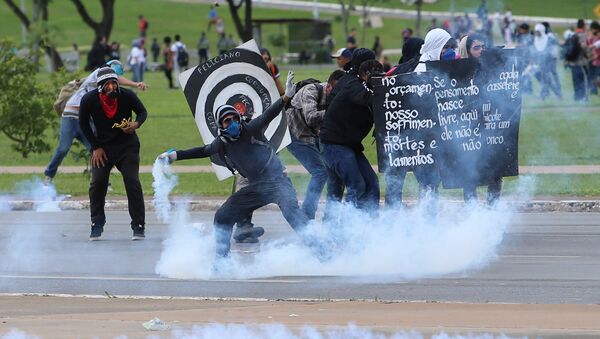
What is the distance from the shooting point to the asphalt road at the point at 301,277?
10.1m

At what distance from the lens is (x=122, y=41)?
2603 inches

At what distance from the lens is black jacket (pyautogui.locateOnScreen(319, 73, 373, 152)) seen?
12438 mm

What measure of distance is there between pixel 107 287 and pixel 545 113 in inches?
598

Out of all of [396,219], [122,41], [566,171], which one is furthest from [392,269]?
[122,41]

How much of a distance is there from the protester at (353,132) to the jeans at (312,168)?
0.77m

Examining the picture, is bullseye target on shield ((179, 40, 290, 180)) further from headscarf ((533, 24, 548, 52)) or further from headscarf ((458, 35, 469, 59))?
headscarf ((533, 24, 548, 52))

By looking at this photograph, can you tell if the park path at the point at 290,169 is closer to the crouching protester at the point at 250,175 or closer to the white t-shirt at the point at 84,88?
the white t-shirt at the point at 84,88

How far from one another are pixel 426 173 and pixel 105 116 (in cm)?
326

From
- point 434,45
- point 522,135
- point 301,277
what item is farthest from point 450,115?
point 522,135

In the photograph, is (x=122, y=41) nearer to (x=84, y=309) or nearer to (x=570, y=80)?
(x=570, y=80)

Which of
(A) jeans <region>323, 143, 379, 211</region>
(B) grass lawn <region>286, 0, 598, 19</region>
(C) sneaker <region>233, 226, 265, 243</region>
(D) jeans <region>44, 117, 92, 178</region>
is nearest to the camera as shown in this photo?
(A) jeans <region>323, 143, 379, 211</region>

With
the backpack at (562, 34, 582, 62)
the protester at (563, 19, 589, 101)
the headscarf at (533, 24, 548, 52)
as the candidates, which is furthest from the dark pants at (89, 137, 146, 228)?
the backpack at (562, 34, 582, 62)

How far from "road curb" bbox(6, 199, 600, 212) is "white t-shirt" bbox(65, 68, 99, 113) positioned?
155 cm

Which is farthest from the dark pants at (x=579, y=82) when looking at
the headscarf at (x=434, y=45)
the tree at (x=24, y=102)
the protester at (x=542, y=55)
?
the headscarf at (x=434, y=45)
